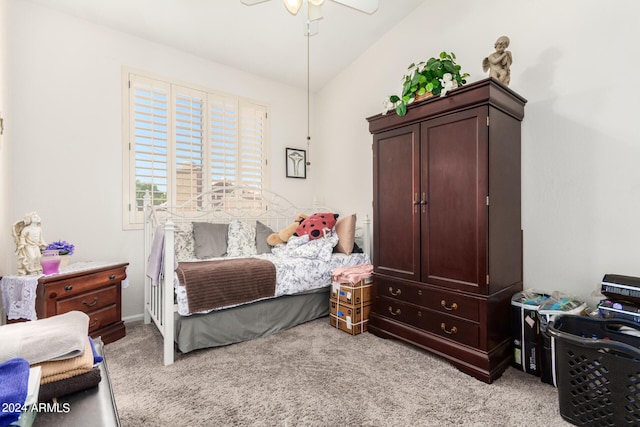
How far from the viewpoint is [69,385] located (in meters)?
0.68

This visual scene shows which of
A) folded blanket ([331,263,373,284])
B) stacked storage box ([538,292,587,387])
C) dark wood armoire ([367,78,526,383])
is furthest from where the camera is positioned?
folded blanket ([331,263,373,284])

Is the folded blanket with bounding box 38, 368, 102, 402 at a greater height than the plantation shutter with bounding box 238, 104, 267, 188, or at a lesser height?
lesser

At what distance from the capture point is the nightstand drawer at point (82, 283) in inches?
82.9

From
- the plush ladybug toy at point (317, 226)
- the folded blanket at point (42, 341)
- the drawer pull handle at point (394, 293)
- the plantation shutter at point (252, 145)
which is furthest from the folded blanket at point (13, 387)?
the plantation shutter at point (252, 145)

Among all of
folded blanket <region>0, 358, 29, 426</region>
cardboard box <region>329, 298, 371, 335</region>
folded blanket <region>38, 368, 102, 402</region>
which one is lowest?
cardboard box <region>329, 298, 371, 335</region>

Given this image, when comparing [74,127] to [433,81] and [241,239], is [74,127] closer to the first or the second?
[241,239]

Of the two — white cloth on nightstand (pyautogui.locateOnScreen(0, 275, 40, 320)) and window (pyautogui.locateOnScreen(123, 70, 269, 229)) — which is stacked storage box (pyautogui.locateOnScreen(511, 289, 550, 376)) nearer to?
window (pyautogui.locateOnScreen(123, 70, 269, 229))

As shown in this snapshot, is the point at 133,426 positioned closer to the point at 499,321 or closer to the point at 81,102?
the point at 499,321

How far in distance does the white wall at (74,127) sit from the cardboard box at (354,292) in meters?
1.95

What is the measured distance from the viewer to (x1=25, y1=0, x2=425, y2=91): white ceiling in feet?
8.81

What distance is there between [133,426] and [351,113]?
338 centimetres

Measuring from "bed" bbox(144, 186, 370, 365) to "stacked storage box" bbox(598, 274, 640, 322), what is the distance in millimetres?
1856

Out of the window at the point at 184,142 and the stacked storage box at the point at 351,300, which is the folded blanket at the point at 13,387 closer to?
the stacked storage box at the point at 351,300

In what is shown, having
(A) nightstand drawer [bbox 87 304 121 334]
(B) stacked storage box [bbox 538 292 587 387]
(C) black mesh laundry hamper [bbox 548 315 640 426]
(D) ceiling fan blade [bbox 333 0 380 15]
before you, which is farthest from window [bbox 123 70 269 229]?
(C) black mesh laundry hamper [bbox 548 315 640 426]
